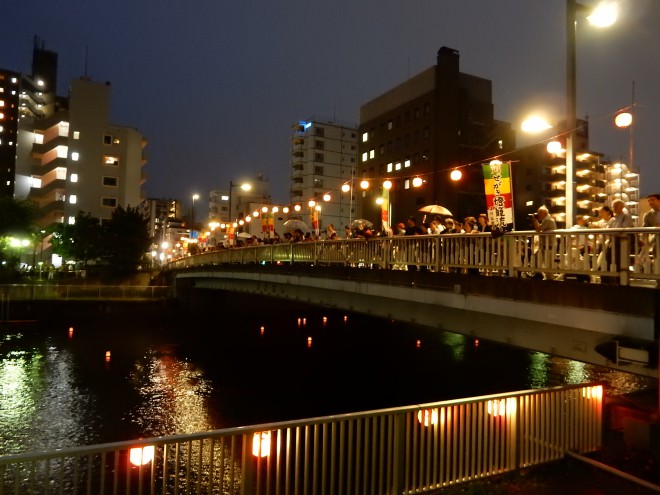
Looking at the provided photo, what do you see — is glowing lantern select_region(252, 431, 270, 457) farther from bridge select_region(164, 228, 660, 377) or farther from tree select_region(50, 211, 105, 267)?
Answer: tree select_region(50, 211, 105, 267)

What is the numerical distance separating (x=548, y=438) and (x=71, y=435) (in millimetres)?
12352

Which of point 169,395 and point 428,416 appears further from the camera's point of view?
point 169,395

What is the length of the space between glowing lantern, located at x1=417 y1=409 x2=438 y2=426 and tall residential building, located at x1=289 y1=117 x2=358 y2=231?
242ft

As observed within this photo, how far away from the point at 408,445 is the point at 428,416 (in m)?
0.48

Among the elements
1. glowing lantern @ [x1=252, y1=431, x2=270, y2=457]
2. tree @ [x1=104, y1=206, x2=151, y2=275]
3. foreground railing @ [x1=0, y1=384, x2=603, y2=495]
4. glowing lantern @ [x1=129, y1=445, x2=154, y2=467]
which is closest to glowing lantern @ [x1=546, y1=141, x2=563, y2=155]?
foreground railing @ [x1=0, y1=384, x2=603, y2=495]

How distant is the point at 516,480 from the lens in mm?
7820

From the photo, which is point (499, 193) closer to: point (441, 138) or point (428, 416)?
point (428, 416)

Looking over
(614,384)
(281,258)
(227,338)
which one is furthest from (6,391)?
(614,384)

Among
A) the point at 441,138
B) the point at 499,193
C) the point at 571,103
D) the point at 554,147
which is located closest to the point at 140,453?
the point at 499,193

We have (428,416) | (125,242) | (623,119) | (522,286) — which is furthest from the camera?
(125,242)

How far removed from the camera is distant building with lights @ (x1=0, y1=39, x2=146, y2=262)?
6066 centimetres

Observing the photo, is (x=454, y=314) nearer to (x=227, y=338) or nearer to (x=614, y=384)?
(x=614, y=384)

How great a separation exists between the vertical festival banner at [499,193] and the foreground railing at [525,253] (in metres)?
0.70

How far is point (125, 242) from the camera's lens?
49.8 metres
